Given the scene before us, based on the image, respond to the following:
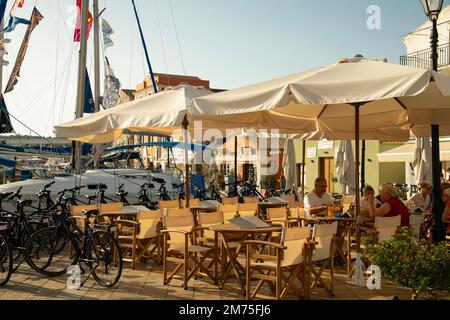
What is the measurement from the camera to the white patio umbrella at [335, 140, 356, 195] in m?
16.1

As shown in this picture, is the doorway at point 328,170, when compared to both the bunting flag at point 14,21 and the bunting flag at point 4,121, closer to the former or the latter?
the bunting flag at point 4,121

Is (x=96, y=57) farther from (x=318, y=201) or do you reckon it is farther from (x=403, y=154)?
(x=318, y=201)

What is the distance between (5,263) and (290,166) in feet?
44.8

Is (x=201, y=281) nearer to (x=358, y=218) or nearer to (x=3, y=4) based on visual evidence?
(x=358, y=218)

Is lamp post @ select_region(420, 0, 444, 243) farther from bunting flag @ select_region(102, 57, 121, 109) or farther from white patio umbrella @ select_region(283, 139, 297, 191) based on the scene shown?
bunting flag @ select_region(102, 57, 121, 109)

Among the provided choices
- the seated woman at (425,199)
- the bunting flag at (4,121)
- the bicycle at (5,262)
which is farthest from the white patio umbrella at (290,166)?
the bicycle at (5,262)

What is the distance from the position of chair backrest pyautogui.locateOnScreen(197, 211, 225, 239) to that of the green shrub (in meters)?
2.71

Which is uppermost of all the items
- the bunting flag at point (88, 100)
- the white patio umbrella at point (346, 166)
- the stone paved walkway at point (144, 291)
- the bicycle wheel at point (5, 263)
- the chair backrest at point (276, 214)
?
the bunting flag at point (88, 100)

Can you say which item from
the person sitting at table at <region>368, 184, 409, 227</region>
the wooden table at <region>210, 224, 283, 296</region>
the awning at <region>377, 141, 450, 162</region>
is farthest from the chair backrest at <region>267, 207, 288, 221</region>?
the awning at <region>377, 141, 450, 162</region>

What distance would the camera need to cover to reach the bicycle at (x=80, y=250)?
277 inches

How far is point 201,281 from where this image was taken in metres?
7.39

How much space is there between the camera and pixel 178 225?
7.40 metres

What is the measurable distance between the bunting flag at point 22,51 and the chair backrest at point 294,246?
55.1 feet
